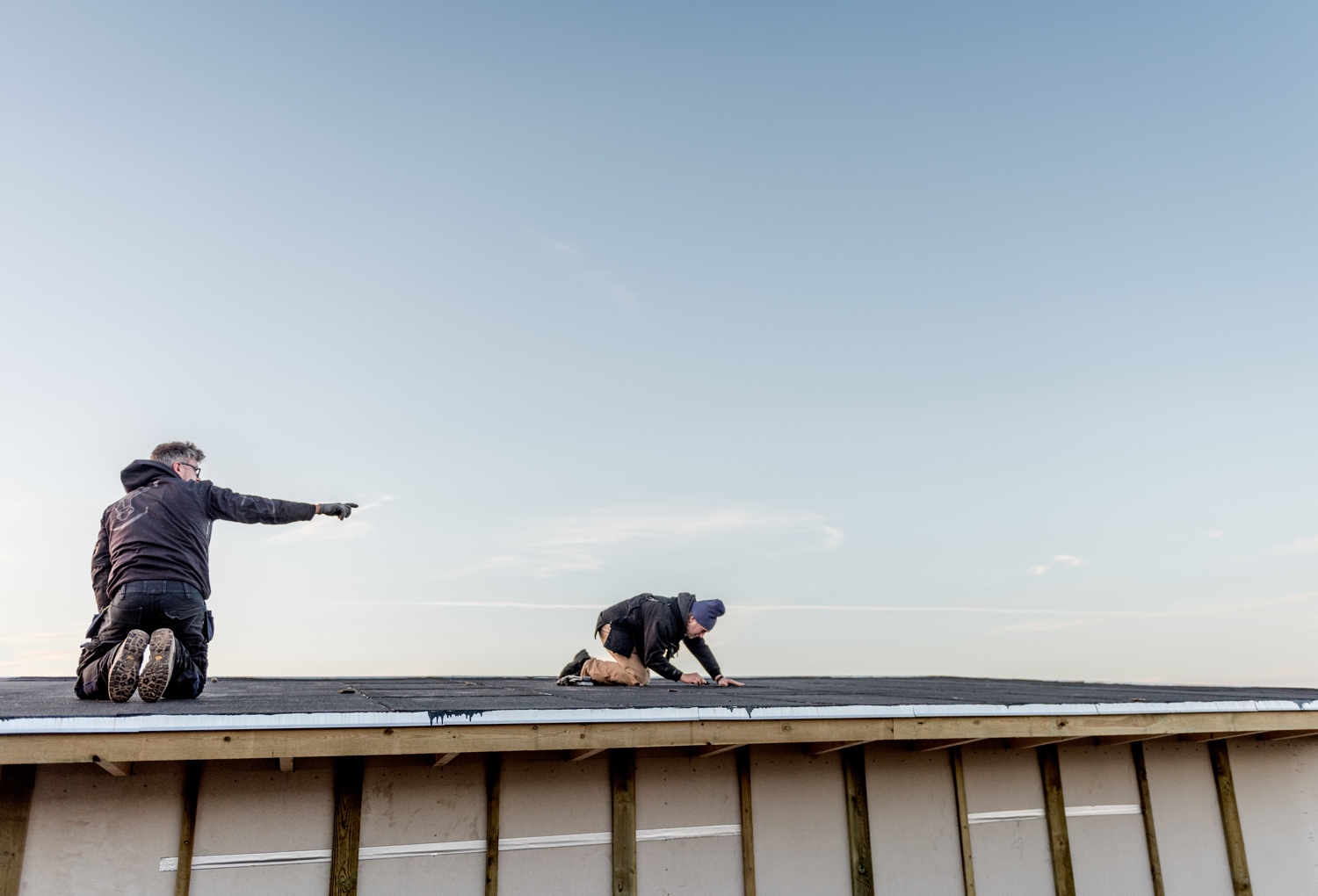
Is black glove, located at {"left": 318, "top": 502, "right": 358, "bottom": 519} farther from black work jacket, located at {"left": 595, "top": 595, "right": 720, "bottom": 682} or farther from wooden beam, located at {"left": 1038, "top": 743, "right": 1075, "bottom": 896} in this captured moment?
wooden beam, located at {"left": 1038, "top": 743, "right": 1075, "bottom": 896}

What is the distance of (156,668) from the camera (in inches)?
209

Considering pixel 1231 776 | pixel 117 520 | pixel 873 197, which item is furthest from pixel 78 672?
pixel 873 197

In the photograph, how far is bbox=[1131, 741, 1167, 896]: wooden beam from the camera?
785 centimetres

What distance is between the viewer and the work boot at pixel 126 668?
17.3 ft

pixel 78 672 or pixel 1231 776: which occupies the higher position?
pixel 78 672

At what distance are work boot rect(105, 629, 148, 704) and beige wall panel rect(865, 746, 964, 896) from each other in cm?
489

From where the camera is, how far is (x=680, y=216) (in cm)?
1480

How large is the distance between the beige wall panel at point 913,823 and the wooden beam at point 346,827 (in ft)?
11.9

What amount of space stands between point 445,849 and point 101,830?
1851mm

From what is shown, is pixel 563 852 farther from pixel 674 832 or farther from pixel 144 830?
pixel 144 830

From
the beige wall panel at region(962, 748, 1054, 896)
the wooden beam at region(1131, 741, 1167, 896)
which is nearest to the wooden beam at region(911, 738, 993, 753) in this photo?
the beige wall panel at region(962, 748, 1054, 896)

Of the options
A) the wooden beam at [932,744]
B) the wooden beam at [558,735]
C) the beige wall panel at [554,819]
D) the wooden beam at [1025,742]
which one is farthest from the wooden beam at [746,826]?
the wooden beam at [1025,742]

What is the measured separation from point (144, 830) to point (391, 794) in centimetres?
131

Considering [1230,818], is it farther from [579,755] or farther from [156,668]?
[156,668]
